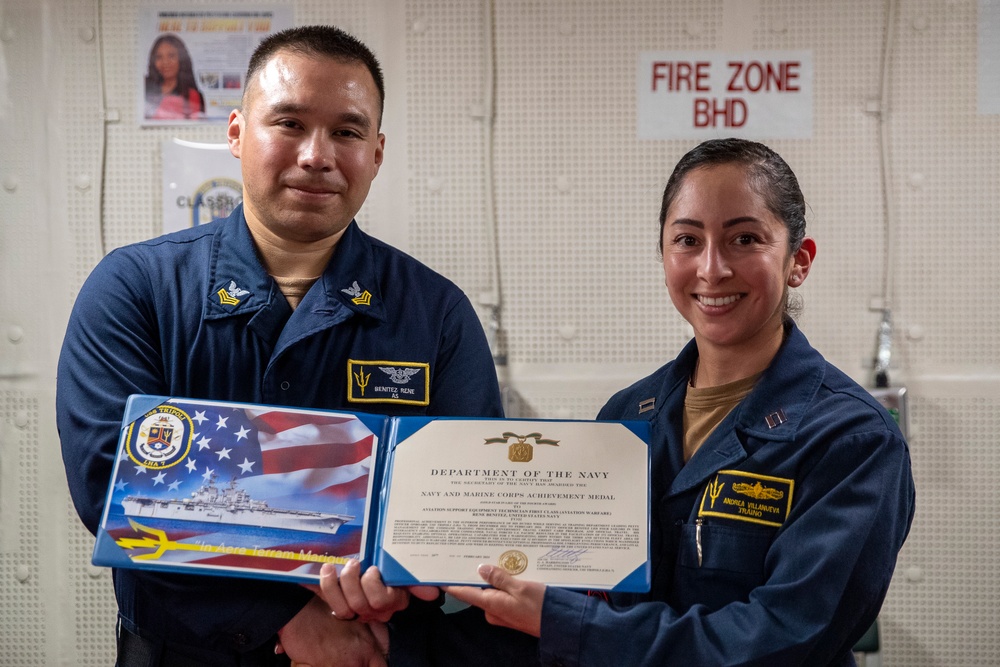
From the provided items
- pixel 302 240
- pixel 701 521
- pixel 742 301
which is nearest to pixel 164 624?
pixel 302 240

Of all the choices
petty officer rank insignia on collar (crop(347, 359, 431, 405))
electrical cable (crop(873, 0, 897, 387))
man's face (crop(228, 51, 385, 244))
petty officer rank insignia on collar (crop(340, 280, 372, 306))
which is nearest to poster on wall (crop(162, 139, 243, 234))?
man's face (crop(228, 51, 385, 244))

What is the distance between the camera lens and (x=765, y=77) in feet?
9.50

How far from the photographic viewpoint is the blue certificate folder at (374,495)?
147 centimetres

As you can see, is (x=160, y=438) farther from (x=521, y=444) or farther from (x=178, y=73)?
(x=178, y=73)

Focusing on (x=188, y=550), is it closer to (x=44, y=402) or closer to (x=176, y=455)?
(x=176, y=455)

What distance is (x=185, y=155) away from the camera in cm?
295

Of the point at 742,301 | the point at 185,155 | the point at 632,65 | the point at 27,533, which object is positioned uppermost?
the point at 632,65

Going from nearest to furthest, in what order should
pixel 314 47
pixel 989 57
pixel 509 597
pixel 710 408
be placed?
pixel 509 597, pixel 710 408, pixel 314 47, pixel 989 57

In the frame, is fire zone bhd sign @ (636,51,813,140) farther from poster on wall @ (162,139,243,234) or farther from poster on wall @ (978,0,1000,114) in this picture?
poster on wall @ (162,139,243,234)

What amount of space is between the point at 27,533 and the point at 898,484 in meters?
2.82

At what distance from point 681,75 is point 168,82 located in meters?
1.76

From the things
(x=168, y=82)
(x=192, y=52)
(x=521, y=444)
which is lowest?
(x=521, y=444)

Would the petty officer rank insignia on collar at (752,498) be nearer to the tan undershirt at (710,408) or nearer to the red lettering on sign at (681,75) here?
the tan undershirt at (710,408)

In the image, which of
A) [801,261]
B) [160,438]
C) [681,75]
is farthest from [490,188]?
[160,438]
